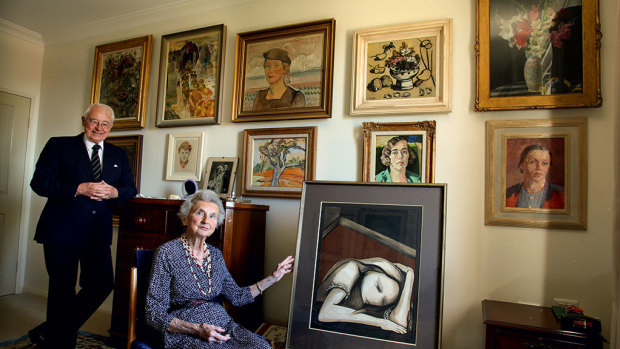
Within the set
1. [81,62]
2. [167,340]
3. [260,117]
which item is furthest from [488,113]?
[81,62]

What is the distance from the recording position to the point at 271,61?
3.16 m

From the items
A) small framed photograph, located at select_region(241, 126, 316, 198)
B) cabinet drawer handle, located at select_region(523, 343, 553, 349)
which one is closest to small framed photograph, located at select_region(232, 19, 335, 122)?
small framed photograph, located at select_region(241, 126, 316, 198)

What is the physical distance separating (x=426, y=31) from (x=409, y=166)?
0.99 m

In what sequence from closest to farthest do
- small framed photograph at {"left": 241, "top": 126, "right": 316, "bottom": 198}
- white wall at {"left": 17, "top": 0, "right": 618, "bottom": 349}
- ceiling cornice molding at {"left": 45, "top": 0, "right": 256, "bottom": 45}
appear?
white wall at {"left": 17, "top": 0, "right": 618, "bottom": 349} < small framed photograph at {"left": 241, "top": 126, "right": 316, "bottom": 198} < ceiling cornice molding at {"left": 45, "top": 0, "right": 256, "bottom": 45}

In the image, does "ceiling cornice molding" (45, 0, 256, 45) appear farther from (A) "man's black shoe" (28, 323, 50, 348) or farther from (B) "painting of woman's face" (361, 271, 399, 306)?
(A) "man's black shoe" (28, 323, 50, 348)

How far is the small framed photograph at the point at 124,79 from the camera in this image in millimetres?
3697

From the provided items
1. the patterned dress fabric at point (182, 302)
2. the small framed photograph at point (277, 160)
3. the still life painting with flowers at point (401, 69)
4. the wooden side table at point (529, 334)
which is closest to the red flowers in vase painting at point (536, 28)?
the still life painting with flowers at point (401, 69)

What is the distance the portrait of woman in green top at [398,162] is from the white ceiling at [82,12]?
1.98 metres

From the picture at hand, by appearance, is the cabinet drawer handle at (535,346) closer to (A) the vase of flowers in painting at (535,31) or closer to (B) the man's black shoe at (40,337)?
(A) the vase of flowers in painting at (535,31)

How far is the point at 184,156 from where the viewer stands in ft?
11.3

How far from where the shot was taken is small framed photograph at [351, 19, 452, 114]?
258 cm

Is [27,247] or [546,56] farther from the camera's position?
[27,247]

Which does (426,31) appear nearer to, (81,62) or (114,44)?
(114,44)

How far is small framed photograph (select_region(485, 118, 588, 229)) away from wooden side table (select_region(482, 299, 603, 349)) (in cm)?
62
